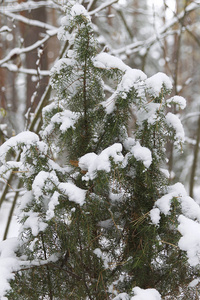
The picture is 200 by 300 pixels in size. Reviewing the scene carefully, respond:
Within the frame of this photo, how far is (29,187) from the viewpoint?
1.45m

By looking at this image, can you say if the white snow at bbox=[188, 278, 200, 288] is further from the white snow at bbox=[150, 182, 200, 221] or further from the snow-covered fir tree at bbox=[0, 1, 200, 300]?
the white snow at bbox=[150, 182, 200, 221]

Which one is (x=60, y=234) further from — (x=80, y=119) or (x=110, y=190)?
(x=80, y=119)

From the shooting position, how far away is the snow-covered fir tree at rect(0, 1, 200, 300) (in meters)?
1.31

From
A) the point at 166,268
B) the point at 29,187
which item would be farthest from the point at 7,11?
the point at 166,268

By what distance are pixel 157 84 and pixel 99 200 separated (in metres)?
0.56

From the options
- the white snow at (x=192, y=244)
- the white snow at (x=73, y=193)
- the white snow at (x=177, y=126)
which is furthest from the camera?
the white snow at (x=177, y=126)

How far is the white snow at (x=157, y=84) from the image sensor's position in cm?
136

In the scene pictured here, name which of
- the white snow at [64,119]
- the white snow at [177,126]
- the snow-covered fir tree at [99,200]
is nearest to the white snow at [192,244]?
the snow-covered fir tree at [99,200]

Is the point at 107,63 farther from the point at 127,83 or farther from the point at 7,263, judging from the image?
the point at 7,263

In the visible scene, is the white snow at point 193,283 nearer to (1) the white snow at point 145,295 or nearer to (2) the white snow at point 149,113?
(1) the white snow at point 145,295

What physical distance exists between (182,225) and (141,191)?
304mm

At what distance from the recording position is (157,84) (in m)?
1.36

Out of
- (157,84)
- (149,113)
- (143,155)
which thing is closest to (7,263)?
(143,155)

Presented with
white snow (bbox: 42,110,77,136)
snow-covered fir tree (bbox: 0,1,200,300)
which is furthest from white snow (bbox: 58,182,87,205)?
white snow (bbox: 42,110,77,136)
